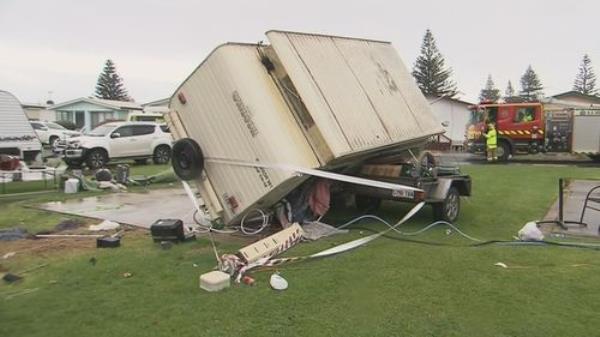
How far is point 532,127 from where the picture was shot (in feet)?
73.2

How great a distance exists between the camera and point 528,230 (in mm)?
7219

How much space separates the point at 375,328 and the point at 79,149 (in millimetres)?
17017

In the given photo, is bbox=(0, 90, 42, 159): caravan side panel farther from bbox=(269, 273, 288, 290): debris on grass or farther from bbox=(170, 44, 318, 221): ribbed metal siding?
bbox=(269, 273, 288, 290): debris on grass

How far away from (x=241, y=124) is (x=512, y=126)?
60.8 feet

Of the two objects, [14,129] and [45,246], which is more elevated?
[14,129]

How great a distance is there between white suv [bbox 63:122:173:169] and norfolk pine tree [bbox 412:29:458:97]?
1781 inches

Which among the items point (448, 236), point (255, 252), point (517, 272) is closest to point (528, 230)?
point (448, 236)

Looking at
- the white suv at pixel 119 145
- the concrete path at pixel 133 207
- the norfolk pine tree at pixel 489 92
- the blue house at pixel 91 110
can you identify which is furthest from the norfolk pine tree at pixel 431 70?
the concrete path at pixel 133 207

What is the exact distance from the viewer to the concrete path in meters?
9.53

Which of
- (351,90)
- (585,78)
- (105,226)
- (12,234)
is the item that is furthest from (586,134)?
(585,78)

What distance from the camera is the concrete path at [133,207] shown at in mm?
9531

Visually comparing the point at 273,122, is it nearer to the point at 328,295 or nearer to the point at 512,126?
the point at 328,295

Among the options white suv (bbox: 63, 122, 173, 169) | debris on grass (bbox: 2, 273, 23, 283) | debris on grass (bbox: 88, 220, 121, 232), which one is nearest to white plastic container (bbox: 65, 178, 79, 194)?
debris on grass (bbox: 88, 220, 121, 232)

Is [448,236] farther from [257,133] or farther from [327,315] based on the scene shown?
[327,315]
